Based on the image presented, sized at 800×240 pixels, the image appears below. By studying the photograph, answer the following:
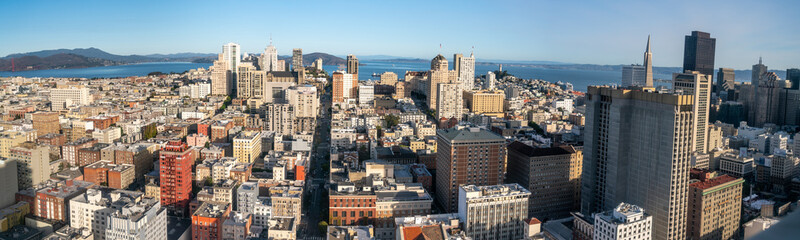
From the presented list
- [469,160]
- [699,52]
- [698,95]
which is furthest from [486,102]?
[469,160]

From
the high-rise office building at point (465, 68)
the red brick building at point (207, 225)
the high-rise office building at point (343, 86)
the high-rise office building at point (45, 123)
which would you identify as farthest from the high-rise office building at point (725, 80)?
the high-rise office building at point (45, 123)

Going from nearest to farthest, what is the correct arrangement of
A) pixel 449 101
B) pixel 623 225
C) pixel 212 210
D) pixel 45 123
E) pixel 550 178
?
1. pixel 623 225
2. pixel 212 210
3. pixel 550 178
4. pixel 45 123
5. pixel 449 101

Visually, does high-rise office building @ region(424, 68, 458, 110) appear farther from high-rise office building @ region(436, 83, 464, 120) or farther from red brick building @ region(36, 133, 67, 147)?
red brick building @ region(36, 133, 67, 147)

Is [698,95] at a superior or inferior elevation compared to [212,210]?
superior

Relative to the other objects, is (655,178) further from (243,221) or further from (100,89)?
(100,89)

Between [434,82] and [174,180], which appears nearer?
[174,180]

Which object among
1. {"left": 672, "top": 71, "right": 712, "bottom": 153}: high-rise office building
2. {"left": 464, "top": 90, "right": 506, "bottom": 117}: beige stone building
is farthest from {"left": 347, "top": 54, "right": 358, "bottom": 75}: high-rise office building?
{"left": 672, "top": 71, "right": 712, "bottom": 153}: high-rise office building

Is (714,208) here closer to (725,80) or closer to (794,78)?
(794,78)
